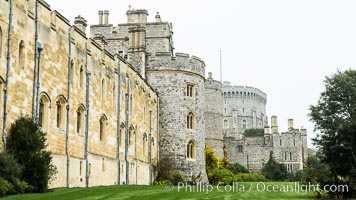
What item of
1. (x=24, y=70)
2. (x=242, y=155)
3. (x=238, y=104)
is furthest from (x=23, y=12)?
(x=238, y=104)

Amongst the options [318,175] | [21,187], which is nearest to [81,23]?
[21,187]

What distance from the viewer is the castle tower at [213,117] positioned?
59.9 meters

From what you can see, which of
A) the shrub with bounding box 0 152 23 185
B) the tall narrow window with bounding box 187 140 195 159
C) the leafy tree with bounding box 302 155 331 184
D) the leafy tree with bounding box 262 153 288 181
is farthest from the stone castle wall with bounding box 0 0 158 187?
the leafy tree with bounding box 262 153 288 181

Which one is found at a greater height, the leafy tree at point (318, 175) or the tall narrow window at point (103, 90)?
the tall narrow window at point (103, 90)

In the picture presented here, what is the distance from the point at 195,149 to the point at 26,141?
2233cm

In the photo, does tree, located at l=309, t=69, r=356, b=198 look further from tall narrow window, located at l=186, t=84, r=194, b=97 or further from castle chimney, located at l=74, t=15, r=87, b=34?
tall narrow window, located at l=186, t=84, r=194, b=97

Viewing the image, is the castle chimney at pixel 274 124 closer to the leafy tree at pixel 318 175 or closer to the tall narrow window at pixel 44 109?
the leafy tree at pixel 318 175

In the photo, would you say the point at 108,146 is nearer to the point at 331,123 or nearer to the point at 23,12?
the point at 23,12

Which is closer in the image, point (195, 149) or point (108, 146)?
point (108, 146)

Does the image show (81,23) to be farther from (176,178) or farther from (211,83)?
(211,83)

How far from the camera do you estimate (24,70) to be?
18312 mm

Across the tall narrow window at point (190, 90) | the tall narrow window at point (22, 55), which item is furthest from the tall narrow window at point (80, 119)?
the tall narrow window at point (190, 90)

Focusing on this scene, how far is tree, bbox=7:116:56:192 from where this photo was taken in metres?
16.8

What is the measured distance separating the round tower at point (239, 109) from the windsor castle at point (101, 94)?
67.1 metres
